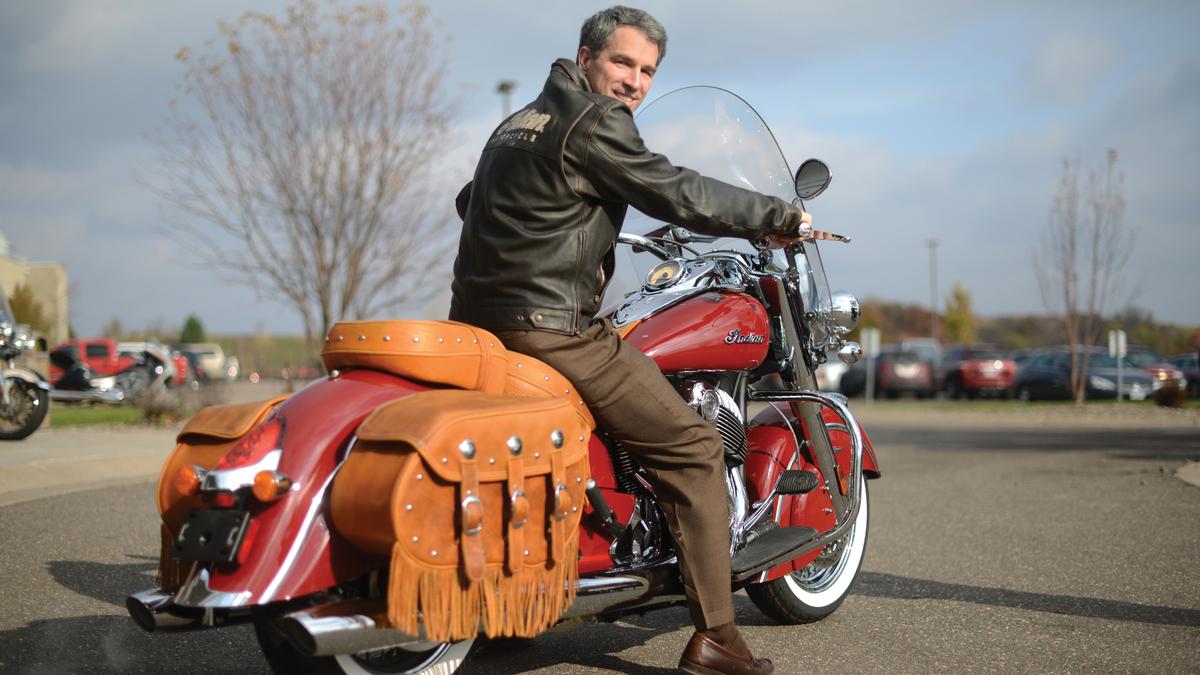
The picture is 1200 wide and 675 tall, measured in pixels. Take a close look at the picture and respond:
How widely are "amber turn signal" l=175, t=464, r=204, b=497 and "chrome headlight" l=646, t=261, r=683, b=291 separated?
5.88ft

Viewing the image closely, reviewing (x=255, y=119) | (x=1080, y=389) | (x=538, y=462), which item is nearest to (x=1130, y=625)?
(x=538, y=462)

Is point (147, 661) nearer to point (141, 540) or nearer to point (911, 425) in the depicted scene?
point (141, 540)

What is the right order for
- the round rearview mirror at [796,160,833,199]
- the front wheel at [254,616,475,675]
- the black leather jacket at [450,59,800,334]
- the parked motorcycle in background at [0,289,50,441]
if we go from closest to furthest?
1. the front wheel at [254,616,475,675]
2. the black leather jacket at [450,59,800,334]
3. the round rearview mirror at [796,160,833,199]
4. the parked motorcycle in background at [0,289,50,441]

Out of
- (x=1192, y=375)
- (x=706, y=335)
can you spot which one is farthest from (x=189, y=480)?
(x=1192, y=375)

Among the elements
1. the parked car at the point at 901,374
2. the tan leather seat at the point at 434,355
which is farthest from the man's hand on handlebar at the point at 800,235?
the parked car at the point at 901,374

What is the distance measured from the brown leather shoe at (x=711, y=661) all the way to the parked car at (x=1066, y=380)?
27.2m

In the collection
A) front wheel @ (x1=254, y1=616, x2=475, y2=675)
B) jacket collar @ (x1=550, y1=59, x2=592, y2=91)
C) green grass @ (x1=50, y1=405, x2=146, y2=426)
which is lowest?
green grass @ (x1=50, y1=405, x2=146, y2=426)

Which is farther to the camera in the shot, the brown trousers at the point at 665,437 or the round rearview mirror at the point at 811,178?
the round rearview mirror at the point at 811,178

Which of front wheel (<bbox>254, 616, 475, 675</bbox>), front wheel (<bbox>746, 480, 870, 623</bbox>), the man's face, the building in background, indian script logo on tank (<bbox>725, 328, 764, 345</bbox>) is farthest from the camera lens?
the building in background

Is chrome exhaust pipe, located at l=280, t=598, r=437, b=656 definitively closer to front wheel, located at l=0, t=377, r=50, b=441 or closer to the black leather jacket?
the black leather jacket

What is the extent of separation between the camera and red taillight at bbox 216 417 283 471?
280 cm

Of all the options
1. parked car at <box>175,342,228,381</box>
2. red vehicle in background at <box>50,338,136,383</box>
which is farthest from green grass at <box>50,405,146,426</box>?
parked car at <box>175,342,228,381</box>

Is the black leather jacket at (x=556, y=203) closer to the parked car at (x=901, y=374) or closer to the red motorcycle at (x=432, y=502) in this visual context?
the red motorcycle at (x=432, y=502)

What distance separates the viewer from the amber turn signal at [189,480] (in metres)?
2.86
